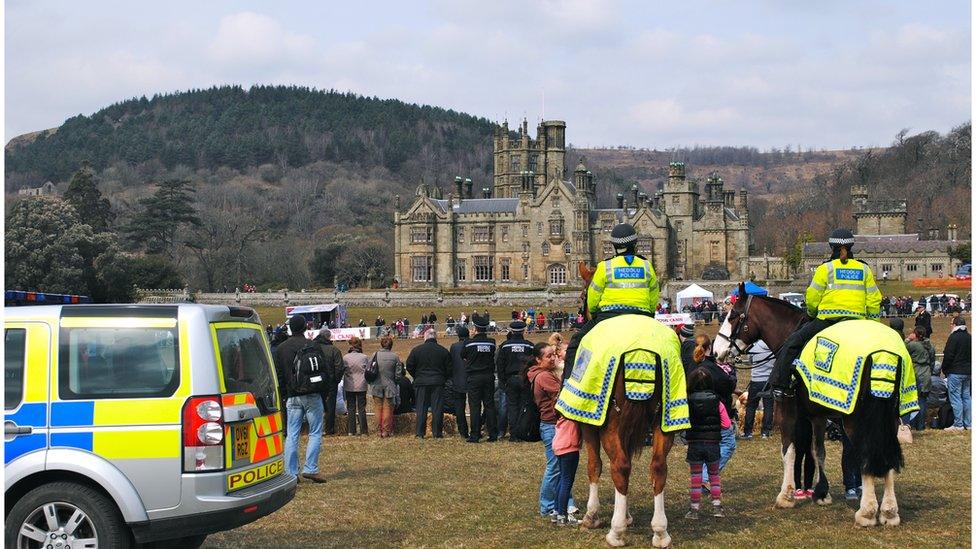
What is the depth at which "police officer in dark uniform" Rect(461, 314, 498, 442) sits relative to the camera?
58.3ft

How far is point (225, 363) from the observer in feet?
28.3

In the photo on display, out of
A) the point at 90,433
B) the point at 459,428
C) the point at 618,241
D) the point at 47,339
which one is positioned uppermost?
the point at 618,241

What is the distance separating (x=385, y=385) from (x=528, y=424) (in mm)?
3285

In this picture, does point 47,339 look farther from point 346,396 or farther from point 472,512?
point 346,396

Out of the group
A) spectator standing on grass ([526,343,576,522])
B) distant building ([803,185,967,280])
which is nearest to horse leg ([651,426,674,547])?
spectator standing on grass ([526,343,576,522])

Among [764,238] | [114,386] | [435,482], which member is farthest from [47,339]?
[764,238]

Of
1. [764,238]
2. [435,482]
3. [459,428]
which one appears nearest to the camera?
[435,482]

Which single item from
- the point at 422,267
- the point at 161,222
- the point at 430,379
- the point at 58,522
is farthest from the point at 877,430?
the point at 161,222

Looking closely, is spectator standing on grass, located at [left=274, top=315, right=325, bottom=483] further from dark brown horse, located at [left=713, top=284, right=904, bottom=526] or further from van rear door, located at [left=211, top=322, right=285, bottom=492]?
dark brown horse, located at [left=713, top=284, right=904, bottom=526]

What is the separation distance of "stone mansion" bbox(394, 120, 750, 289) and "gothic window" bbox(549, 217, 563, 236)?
9 cm

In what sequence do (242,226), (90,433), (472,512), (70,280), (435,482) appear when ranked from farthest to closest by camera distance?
(242,226) → (70,280) → (435,482) → (472,512) → (90,433)

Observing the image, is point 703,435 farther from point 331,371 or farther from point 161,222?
point 161,222

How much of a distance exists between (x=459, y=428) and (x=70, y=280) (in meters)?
52.9

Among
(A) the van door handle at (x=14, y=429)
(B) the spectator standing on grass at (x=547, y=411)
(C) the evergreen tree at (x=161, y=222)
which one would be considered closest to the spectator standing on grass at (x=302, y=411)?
(B) the spectator standing on grass at (x=547, y=411)
